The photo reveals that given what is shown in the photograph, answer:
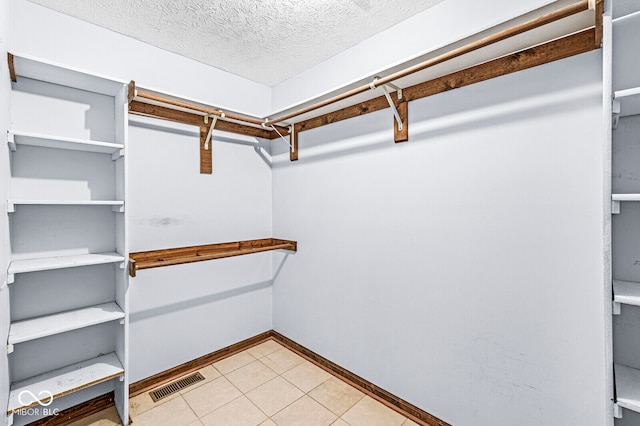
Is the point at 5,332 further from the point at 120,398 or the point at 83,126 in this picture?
the point at 83,126

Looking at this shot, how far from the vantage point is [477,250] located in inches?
66.4

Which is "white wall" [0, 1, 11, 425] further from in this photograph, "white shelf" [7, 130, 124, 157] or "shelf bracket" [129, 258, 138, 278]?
"shelf bracket" [129, 258, 138, 278]

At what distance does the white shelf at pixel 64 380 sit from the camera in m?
1.63

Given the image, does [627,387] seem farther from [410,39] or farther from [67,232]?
[67,232]

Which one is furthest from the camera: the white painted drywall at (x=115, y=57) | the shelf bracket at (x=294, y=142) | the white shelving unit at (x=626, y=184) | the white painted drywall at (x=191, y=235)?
the shelf bracket at (x=294, y=142)

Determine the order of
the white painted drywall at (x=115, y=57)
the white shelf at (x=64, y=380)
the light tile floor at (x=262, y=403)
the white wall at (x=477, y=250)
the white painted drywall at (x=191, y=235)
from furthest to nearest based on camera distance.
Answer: the white painted drywall at (x=191, y=235) → the light tile floor at (x=262, y=403) → the white painted drywall at (x=115, y=57) → the white shelf at (x=64, y=380) → the white wall at (x=477, y=250)

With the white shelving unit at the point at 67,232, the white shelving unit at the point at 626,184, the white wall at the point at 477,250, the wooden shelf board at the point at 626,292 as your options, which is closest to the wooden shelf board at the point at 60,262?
the white shelving unit at the point at 67,232

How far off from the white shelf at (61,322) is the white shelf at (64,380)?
0.31 m

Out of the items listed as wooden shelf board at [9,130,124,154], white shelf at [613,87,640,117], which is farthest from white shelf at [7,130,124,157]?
white shelf at [613,87,640,117]

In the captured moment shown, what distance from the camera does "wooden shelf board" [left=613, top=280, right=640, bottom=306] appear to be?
102 cm

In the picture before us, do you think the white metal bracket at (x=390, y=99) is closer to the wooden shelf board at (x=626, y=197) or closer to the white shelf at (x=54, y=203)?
the wooden shelf board at (x=626, y=197)

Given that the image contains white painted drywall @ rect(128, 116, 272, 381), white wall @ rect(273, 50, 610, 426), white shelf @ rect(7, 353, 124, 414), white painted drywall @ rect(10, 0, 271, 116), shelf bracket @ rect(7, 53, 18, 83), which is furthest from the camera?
white painted drywall @ rect(128, 116, 272, 381)

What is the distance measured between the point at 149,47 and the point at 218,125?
0.72m

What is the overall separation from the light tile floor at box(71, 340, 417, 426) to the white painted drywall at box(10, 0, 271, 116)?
7.12 ft
